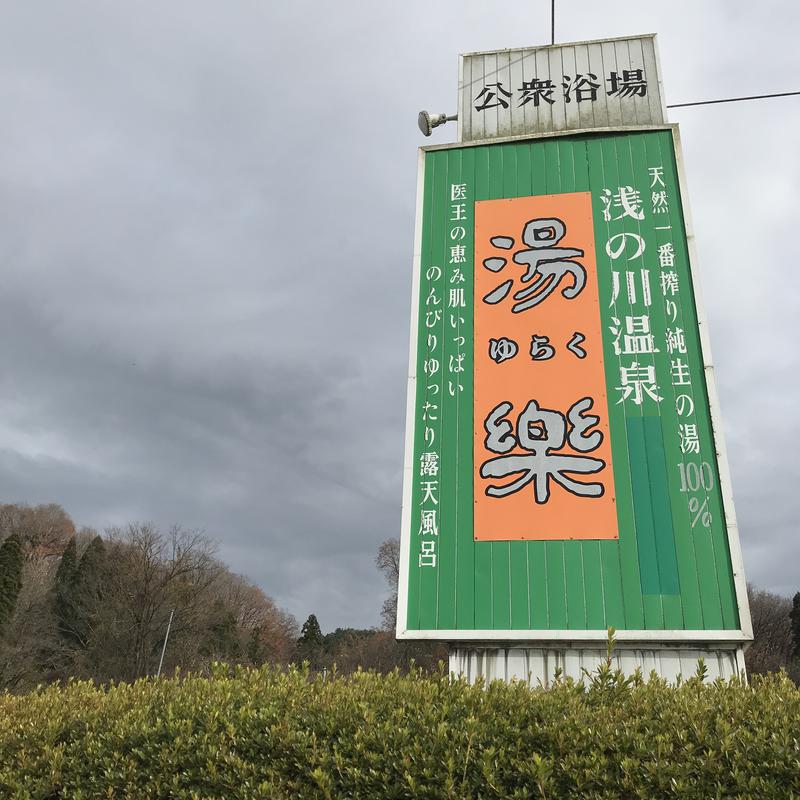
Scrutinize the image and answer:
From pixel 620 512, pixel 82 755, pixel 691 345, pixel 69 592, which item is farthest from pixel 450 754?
pixel 69 592

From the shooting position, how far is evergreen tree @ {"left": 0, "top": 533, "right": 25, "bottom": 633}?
36438mm

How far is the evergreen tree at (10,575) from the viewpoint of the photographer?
1435 inches

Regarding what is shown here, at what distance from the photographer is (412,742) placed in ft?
13.1

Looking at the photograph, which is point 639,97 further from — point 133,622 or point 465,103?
point 133,622

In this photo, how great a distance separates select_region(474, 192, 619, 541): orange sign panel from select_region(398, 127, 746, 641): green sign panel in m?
0.02

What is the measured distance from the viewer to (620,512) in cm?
785

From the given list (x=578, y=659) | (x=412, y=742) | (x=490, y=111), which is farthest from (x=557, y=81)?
(x=412, y=742)

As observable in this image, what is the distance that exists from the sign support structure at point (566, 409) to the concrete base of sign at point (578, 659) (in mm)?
20

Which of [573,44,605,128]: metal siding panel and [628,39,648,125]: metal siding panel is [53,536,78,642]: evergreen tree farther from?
[628,39,648,125]: metal siding panel

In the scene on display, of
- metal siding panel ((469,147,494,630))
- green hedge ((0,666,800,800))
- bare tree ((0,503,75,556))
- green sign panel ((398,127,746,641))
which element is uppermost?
bare tree ((0,503,75,556))

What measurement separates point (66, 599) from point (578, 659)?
40.6 metres

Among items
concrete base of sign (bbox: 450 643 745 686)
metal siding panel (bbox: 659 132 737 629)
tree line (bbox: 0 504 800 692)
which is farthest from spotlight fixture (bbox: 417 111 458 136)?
tree line (bbox: 0 504 800 692)

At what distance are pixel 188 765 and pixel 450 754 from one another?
5.41 feet

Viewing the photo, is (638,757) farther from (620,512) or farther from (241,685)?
(620,512)
